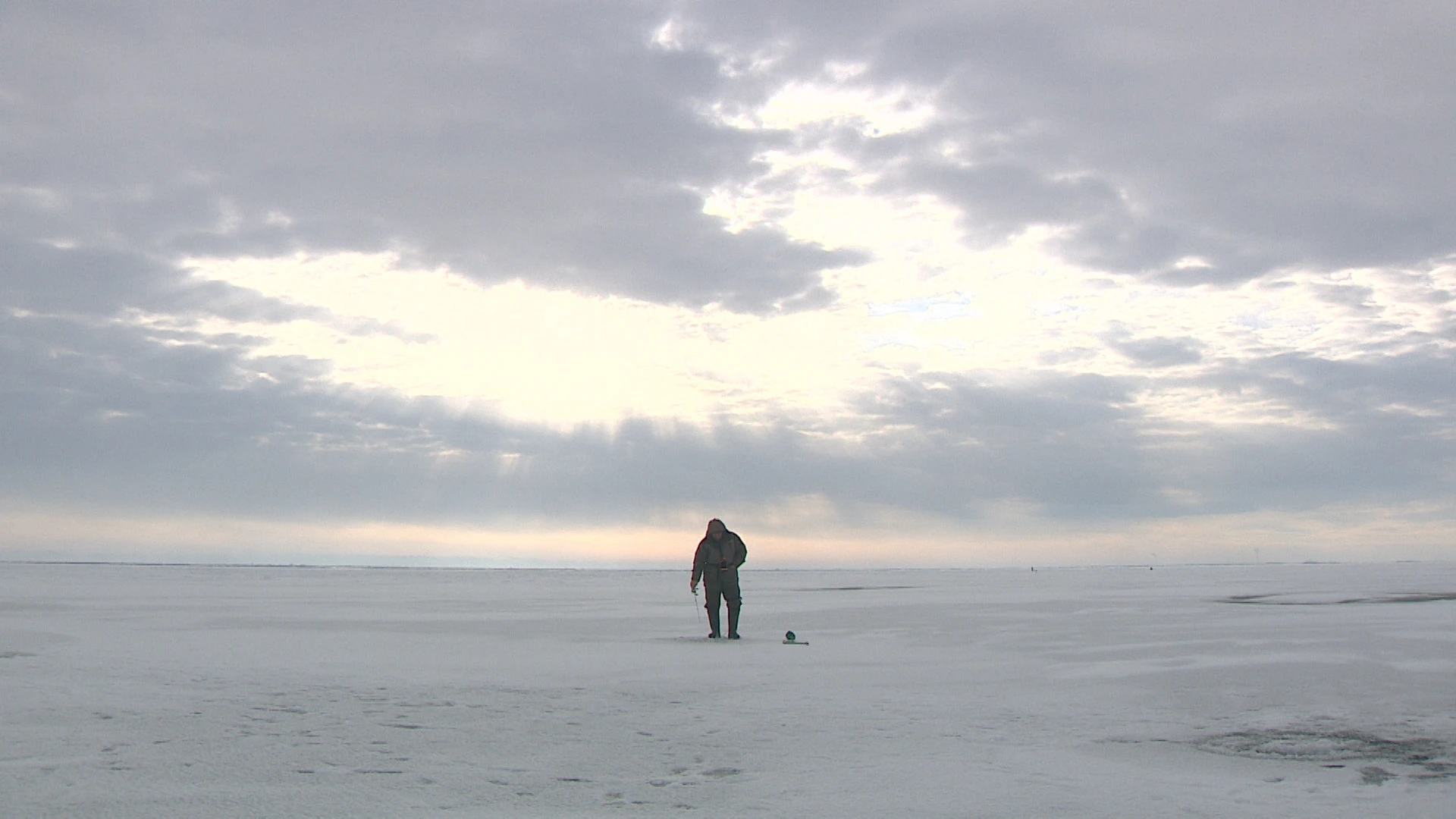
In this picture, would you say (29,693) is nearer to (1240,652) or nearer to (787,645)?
(787,645)

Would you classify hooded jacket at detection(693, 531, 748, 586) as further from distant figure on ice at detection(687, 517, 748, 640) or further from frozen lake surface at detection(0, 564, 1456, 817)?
frozen lake surface at detection(0, 564, 1456, 817)

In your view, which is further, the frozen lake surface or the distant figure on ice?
the distant figure on ice

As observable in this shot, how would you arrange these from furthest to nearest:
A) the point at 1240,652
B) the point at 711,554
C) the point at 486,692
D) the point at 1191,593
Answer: the point at 1191,593
the point at 711,554
the point at 1240,652
the point at 486,692

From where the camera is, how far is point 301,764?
6926 millimetres

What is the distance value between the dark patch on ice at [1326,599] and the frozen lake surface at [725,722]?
32.5 ft

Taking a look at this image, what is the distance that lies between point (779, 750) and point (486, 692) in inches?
162

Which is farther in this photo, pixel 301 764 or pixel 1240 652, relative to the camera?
pixel 1240 652

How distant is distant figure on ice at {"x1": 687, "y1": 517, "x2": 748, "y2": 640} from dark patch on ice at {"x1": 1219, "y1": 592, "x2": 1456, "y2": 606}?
16.6 m

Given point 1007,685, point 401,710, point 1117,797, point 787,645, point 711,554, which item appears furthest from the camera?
point 711,554

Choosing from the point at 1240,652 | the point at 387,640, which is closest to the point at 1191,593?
the point at 1240,652

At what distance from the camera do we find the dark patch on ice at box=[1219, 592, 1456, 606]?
93.9 ft

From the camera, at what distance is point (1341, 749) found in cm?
778

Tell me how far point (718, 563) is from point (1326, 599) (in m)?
20.8

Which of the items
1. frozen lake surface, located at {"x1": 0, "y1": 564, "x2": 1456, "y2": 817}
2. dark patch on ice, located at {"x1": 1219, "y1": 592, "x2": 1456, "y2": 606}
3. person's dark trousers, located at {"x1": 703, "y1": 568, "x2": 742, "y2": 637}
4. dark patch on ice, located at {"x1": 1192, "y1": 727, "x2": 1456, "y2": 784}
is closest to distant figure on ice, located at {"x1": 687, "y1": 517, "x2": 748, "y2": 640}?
person's dark trousers, located at {"x1": 703, "y1": 568, "x2": 742, "y2": 637}
